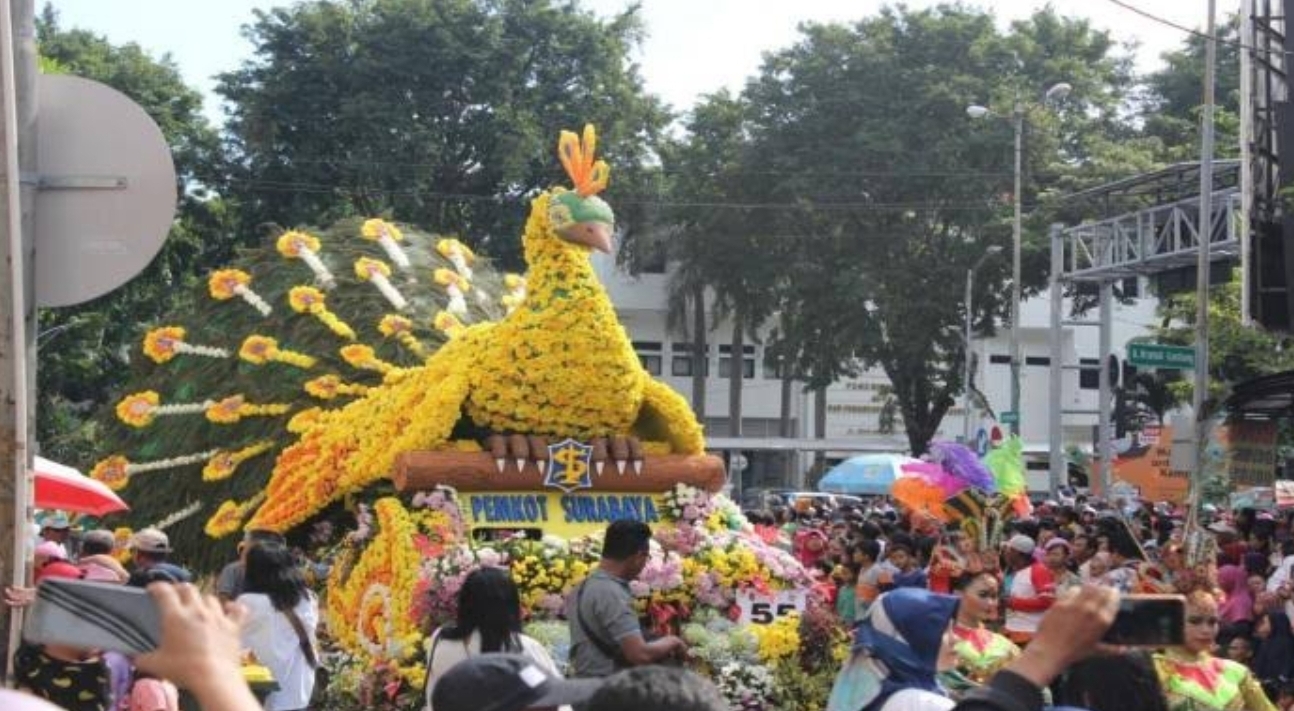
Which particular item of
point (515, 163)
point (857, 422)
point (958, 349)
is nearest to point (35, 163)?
point (515, 163)

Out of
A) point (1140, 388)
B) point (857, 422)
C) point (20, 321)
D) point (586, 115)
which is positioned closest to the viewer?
point (20, 321)

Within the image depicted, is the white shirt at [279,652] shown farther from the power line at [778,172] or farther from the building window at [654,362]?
the building window at [654,362]

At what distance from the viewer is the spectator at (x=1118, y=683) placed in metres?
5.45

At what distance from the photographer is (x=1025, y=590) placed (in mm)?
12898

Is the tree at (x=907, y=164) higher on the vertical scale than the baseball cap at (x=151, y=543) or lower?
higher

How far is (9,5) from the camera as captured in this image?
16.4 ft

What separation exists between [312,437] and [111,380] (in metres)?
23.5

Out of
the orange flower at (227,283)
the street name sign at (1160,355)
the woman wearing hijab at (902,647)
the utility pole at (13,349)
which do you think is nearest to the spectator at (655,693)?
the woman wearing hijab at (902,647)

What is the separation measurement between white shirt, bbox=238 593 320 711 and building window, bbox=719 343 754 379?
45951 millimetres

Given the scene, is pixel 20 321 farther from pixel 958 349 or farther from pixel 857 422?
pixel 857 422

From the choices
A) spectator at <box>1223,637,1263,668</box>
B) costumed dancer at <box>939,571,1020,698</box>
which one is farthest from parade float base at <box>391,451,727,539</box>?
costumed dancer at <box>939,571,1020,698</box>

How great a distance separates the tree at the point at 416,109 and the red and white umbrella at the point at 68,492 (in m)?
27.5

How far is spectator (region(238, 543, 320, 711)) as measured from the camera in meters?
8.29

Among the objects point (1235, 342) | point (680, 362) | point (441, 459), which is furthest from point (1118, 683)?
point (680, 362)
